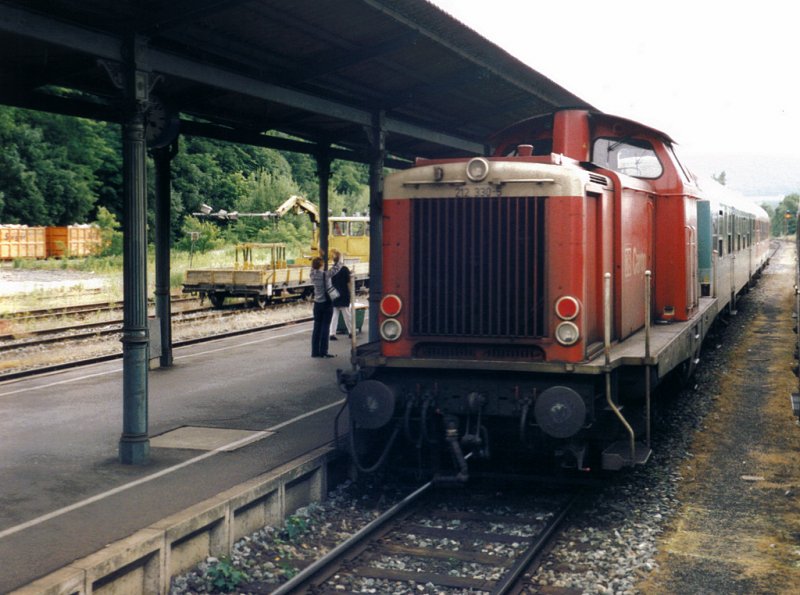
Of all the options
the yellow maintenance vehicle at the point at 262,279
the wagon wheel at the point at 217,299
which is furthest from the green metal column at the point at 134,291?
the wagon wheel at the point at 217,299

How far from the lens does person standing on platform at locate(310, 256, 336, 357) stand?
1402cm

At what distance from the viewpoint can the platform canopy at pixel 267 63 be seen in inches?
298

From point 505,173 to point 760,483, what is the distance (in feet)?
12.1

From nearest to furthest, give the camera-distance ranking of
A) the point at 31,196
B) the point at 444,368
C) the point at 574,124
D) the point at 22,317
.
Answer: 1. the point at 444,368
2. the point at 574,124
3. the point at 22,317
4. the point at 31,196

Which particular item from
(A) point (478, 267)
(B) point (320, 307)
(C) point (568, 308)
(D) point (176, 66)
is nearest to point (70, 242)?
(B) point (320, 307)

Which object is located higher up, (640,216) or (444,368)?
(640,216)

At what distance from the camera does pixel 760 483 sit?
8.30m

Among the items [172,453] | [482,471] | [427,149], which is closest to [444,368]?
[482,471]

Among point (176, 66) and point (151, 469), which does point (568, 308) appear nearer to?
point (151, 469)

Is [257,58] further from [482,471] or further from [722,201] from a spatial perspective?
[722,201]

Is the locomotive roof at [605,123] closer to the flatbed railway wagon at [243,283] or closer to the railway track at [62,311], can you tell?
the railway track at [62,311]

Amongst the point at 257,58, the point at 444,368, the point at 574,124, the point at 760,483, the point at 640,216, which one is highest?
the point at 257,58

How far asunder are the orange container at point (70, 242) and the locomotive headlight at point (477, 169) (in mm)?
43418

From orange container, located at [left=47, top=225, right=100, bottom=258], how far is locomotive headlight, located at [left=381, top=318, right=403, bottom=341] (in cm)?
4299
